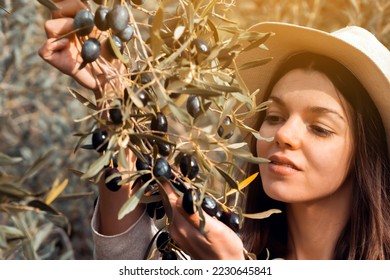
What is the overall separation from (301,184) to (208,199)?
533mm

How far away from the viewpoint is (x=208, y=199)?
39.6 inches

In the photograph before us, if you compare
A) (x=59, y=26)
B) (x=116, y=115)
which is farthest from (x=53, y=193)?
(x=59, y=26)

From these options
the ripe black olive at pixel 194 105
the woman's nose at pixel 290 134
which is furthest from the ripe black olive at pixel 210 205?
the woman's nose at pixel 290 134

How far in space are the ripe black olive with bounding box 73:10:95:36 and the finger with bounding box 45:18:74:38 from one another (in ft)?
0.11

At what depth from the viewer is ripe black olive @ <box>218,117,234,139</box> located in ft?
3.32

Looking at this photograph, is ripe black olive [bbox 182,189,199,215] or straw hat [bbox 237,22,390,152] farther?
straw hat [bbox 237,22,390,152]

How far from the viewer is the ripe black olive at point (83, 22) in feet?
2.91

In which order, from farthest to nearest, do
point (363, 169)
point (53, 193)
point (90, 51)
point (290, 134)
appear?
point (363, 169) → point (290, 134) → point (90, 51) → point (53, 193)

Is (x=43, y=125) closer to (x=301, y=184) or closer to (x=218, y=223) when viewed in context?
(x=301, y=184)

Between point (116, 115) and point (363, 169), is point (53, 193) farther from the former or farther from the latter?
point (363, 169)

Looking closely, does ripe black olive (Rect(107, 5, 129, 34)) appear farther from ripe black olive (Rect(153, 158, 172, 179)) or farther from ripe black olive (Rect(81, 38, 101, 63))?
ripe black olive (Rect(153, 158, 172, 179))

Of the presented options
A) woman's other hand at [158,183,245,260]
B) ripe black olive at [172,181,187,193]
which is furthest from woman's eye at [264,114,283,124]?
ripe black olive at [172,181,187,193]

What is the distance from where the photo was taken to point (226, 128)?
1.01m

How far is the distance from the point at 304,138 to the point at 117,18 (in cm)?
70
